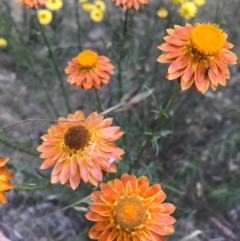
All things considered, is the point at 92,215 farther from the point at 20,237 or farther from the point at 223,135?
the point at 223,135

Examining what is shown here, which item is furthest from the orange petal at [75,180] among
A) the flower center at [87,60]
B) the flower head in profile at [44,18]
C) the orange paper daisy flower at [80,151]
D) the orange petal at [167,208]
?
the flower head in profile at [44,18]

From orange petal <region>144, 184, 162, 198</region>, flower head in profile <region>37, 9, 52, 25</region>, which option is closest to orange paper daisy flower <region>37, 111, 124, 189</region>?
orange petal <region>144, 184, 162, 198</region>

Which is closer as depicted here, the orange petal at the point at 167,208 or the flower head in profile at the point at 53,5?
the orange petal at the point at 167,208

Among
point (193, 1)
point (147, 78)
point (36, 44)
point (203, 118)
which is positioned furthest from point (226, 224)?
point (36, 44)

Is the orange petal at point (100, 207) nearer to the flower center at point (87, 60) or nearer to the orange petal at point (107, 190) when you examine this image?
the orange petal at point (107, 190)

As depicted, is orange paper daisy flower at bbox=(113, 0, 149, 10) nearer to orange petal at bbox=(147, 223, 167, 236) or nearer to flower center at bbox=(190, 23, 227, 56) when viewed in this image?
flower center at bbox=(190, 23, 227, 56)

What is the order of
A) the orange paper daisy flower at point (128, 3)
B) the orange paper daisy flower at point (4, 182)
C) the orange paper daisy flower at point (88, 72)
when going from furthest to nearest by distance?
1. the orange paper daisy flower at point (128, 3)
2. the orange paper daisy flower at point (88, 72)
3. the orange paper daisy flower at point (4, 182)
